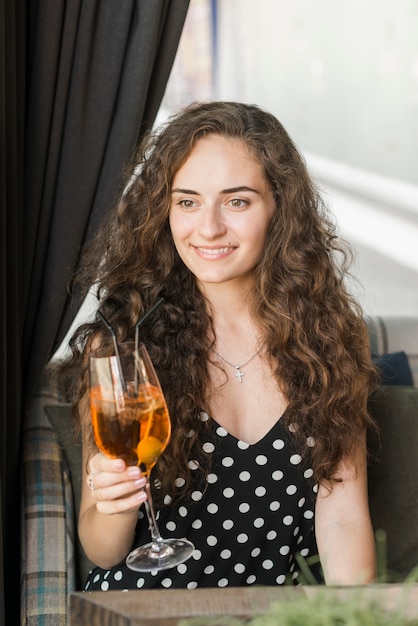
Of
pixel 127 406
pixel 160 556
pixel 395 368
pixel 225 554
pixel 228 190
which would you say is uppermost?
pixel 228 190

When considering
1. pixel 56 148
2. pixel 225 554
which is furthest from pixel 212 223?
pixel 225 554

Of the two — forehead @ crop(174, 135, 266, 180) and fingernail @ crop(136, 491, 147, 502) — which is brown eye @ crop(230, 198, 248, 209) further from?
fingernail @ crop(136, 491, 147, 502)

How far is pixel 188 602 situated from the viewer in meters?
1.04

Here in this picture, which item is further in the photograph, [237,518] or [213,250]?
[237,518]

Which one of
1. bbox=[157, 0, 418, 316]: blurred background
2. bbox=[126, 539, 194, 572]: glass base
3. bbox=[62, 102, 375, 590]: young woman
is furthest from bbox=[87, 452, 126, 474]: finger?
bbox=[157, 0, 418, 316]: blurred background

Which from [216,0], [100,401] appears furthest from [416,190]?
[100,401]

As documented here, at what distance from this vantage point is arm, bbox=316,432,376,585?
1.74m

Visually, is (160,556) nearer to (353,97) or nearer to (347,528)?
(347,528)

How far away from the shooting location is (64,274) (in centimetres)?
203

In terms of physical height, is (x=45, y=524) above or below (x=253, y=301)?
below

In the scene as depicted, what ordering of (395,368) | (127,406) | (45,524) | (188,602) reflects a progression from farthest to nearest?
1. (395,368)
2. (45,524)
3. (127,406)
4. (188,602)

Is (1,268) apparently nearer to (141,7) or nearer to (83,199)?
(83,199)

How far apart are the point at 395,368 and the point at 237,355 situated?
0.53m

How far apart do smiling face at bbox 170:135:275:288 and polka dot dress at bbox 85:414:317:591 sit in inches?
12.7
